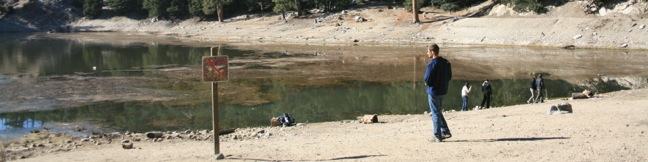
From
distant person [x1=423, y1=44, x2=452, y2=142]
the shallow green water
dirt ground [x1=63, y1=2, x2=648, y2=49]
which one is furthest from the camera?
dirt ground [x1=63, y1=2, x2=648, y2=49]

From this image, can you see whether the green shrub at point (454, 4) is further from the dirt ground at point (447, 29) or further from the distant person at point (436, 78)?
the distant person at point (436, 78)

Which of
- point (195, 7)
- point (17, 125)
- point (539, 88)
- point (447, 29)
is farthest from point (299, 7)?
point (17, 125)

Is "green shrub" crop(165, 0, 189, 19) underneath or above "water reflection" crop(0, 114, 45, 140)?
above

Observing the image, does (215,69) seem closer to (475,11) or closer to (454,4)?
(475,11)

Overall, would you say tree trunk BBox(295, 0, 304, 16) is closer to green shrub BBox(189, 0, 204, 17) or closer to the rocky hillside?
green shrub BBox(189, 0, 204, 17)

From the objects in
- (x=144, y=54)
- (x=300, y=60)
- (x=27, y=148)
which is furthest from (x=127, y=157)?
(x=144, y=54)

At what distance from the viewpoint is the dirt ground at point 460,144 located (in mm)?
12898

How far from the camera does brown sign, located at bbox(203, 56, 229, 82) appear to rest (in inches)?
519

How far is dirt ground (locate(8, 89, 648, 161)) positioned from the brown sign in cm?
172

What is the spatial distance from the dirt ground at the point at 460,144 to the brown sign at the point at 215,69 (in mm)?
1716

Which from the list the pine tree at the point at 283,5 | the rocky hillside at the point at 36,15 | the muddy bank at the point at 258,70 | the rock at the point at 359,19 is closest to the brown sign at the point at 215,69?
the muddy bank at the point at 258,70

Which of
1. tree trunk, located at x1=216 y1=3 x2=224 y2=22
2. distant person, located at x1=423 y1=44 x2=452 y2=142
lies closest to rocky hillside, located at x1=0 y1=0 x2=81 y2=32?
tree trunk, located at x1=216 y1=3 x2=224 y2=22

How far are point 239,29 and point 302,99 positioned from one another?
205 feet

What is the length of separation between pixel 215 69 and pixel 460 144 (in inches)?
202
